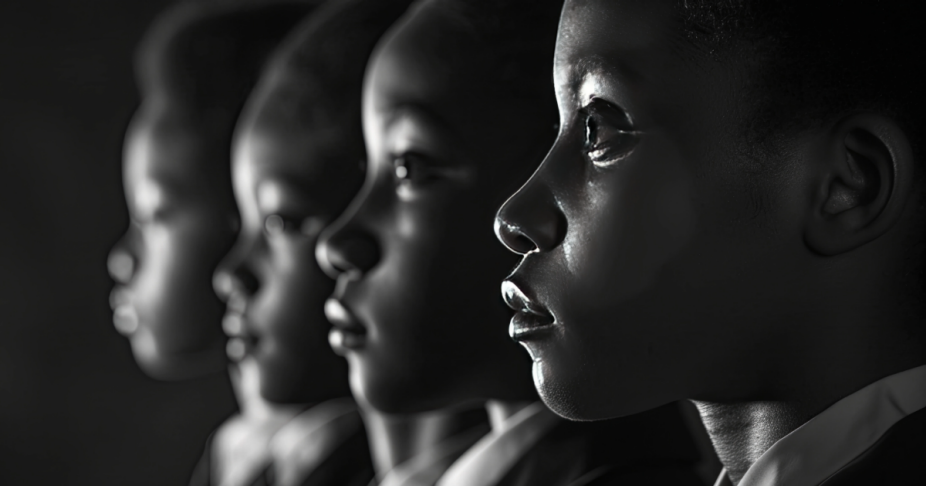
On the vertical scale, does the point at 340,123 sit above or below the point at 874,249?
above

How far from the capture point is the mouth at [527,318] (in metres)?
0.74

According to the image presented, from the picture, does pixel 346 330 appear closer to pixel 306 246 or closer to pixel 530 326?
pixel 306 246

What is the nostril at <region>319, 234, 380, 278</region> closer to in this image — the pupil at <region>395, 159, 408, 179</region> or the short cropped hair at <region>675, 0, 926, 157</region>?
the pupil at <region>395, 159, 408, 179</region>

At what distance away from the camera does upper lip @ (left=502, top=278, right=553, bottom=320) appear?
2.44 ft

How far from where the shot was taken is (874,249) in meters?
0.70

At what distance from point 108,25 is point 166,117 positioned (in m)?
1.00

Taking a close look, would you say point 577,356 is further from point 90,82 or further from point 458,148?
point 90,82

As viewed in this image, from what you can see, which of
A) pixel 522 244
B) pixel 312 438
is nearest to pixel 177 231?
pixel 312 438

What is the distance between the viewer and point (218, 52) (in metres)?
1.59

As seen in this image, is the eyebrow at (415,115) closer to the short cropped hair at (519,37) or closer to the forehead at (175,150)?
the short cropped hair at (519,37)

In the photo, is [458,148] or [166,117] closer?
[458,148]

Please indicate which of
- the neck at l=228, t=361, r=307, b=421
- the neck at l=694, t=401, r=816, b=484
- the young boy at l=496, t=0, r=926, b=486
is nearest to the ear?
the young boy at l=496, t=0, r=926, b=486

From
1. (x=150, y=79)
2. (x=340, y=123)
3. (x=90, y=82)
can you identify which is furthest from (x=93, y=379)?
(x=340, y=123)

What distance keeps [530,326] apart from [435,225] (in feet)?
0.99
